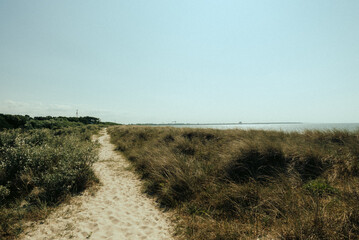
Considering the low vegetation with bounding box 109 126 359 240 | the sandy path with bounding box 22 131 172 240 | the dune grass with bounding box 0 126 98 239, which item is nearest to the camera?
the low vegetation with bounding box 109 126 359 240

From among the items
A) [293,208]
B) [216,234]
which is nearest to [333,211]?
[293,208]

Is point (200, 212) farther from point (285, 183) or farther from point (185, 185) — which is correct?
point (285, 183)

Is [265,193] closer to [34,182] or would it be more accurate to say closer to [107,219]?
[107,219]

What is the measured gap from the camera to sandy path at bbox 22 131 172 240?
129 inches

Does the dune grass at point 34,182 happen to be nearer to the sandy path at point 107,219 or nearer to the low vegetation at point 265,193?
the sandy path at point 107,219

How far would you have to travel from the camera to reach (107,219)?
386 centimetres

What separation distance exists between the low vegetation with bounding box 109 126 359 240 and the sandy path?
57 cm

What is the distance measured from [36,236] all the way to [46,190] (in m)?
1.94

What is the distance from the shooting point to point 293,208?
312 cm

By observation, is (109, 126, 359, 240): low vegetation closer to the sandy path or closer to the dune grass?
the sandy path

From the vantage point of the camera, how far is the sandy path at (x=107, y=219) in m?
3.27

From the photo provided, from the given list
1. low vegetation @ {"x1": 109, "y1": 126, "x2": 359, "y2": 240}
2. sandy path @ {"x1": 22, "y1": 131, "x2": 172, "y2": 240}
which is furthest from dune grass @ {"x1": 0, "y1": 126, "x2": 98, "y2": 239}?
low vegetation @ {"x1": 109, "y1": 126, "x2": 359, "y2": 240}

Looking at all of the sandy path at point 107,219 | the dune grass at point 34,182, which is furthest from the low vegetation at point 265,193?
the dune grass at point 34,182

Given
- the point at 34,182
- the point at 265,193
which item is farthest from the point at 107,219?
the point at 265,193
